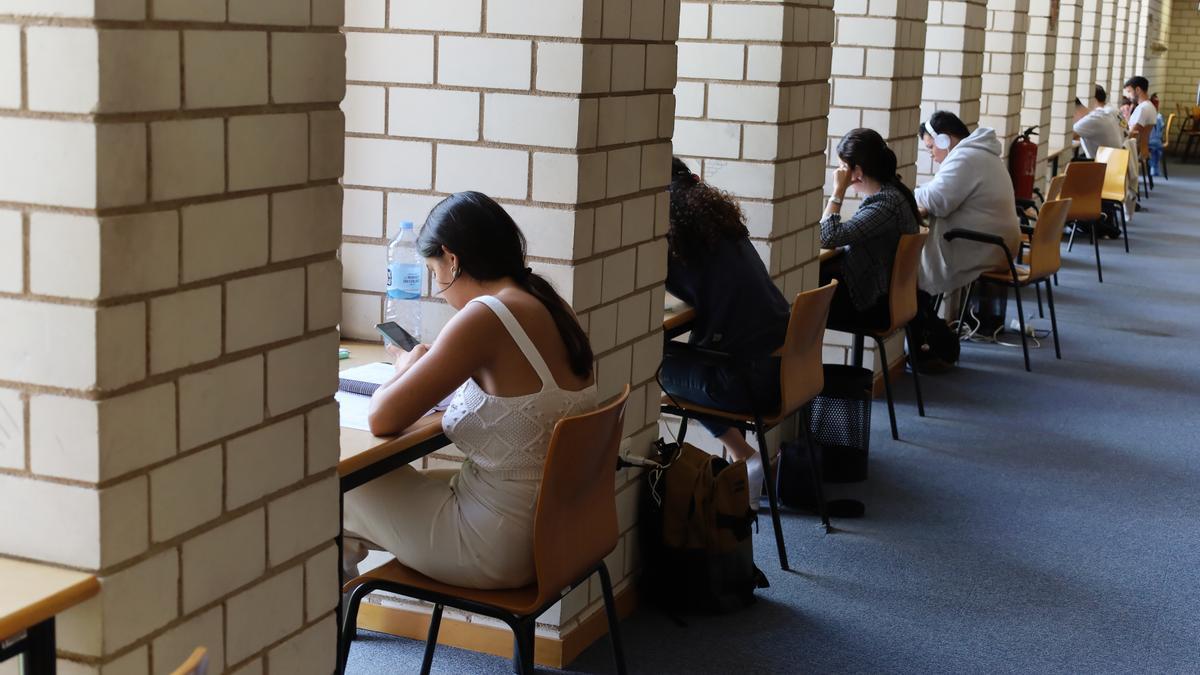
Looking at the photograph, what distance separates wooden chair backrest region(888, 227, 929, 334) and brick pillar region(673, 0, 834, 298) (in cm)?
71

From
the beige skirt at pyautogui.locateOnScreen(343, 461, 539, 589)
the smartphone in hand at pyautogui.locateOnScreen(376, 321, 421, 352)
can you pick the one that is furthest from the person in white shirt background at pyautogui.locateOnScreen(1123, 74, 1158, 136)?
the beige skirt at pyautogui.locateOnScreen(343, 461, 539, 589)

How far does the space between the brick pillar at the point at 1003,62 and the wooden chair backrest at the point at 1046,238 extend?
158 cm

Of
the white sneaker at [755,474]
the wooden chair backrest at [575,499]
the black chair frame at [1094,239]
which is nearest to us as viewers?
the wooden chair backrest at [575,499]

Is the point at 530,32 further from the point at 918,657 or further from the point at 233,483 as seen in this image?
the point at 918,657

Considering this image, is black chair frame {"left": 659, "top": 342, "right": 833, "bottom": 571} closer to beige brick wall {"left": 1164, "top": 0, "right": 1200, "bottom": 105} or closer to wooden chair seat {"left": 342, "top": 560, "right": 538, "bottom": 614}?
wooden chair seat {"left": 342, "top": 560, "right": 538, "bottom": 614}

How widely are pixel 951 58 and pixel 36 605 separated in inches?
235

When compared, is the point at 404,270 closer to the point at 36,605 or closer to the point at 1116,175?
the point at 36,605

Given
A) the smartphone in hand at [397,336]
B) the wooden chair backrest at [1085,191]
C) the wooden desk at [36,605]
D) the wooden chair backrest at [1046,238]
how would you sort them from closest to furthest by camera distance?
the wooden desk at [36,605], the smartphone in hand at [397,336], the wooden chair backrest at [1046,238], the wooden chair backrest at [1085,191]

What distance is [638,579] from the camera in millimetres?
3588

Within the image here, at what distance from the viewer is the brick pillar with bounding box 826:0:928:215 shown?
17.7 ft

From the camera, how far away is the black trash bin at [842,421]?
15.1ft

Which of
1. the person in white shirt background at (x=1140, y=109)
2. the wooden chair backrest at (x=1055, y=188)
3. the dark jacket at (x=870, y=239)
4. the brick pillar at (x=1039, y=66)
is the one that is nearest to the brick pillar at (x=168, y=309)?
the dark jacket at (x=870, y=239)

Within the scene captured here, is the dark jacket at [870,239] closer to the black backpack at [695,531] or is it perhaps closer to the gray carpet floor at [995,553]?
the gray carpet floor at [995,553]

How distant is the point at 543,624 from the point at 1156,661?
156 cm
